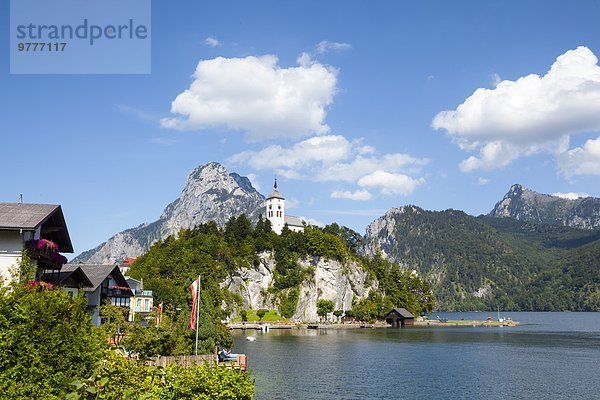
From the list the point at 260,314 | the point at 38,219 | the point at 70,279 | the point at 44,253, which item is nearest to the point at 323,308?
the point at 260,314

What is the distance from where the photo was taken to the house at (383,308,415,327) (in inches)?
6998

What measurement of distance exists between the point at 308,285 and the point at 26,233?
14299 cm

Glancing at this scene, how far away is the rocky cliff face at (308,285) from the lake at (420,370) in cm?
6923

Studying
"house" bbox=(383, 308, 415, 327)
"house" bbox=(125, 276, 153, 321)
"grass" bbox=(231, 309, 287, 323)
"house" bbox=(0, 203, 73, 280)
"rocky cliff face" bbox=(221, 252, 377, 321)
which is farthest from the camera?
"house" bbox=(383, 308, 415, 327)

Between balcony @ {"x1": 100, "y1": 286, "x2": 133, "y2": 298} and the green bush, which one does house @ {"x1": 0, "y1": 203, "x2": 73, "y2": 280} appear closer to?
the green bush

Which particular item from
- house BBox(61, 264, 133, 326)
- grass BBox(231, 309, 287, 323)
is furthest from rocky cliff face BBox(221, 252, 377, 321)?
house BBox(61, 264, 133, 326)

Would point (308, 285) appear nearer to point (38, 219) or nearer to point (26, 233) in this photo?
point (26, 233)

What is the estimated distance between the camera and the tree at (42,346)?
21.2 metres

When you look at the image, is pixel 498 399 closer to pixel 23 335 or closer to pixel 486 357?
pixel 486 357

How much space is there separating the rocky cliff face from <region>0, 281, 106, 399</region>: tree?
145 m

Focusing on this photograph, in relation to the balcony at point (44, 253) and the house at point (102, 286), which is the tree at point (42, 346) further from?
the house at point (102, 286)

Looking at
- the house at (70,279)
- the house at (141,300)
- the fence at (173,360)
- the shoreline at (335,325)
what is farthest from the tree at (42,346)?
the shoreline at (335,325)

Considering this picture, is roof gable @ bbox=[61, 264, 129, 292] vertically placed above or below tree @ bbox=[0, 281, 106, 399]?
above

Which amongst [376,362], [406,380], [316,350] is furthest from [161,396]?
[316,350]
